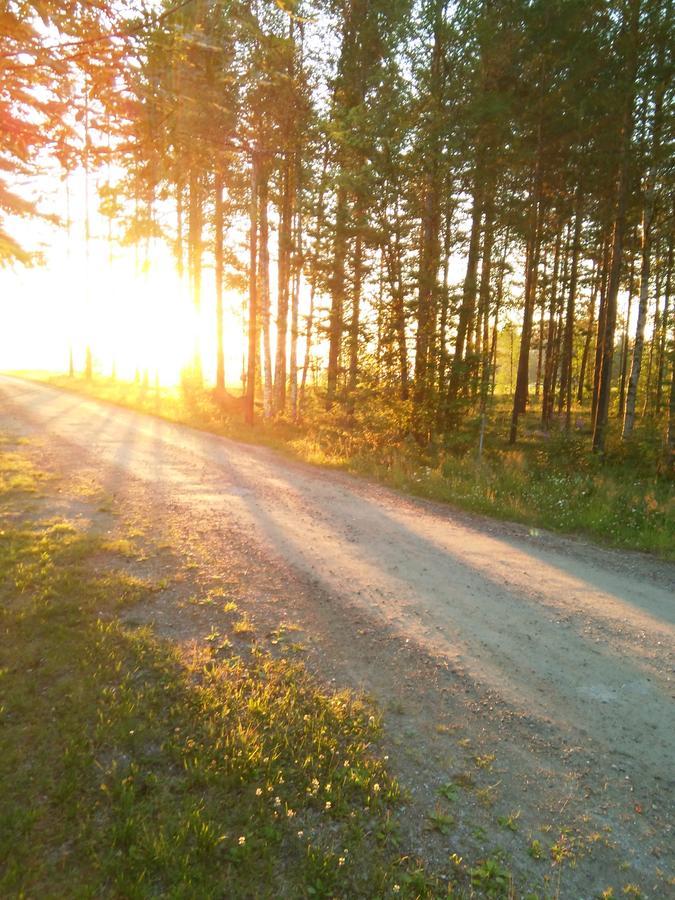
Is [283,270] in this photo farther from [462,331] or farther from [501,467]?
[501,467]

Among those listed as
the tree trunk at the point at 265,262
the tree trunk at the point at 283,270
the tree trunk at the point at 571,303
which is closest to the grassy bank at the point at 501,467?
the tree trunk at the point at 571,303

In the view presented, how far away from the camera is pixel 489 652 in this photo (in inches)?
197

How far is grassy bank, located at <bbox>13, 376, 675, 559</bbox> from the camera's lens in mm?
9719

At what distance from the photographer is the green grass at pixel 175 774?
273cm

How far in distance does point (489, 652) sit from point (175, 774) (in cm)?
299

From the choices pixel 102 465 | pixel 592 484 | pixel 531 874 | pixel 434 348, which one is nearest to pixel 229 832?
pixel 531 874

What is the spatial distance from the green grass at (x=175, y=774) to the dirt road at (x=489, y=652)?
1.36 ft

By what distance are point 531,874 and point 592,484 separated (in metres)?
9.97

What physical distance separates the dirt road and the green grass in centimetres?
41

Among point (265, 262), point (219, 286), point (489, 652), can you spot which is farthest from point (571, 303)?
point (489, 652)

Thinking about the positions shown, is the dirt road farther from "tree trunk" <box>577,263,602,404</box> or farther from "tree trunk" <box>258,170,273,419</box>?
"tree trunk" <box>577,263,602,404</box>

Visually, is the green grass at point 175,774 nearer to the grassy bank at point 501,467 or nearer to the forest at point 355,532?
the forest at point 355,532

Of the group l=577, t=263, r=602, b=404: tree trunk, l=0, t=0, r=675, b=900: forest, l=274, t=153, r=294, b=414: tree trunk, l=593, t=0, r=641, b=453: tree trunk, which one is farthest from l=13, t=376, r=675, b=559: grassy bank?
l=577, t=263, r=602, b=404: tree trunk

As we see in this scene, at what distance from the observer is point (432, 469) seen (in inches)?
521
